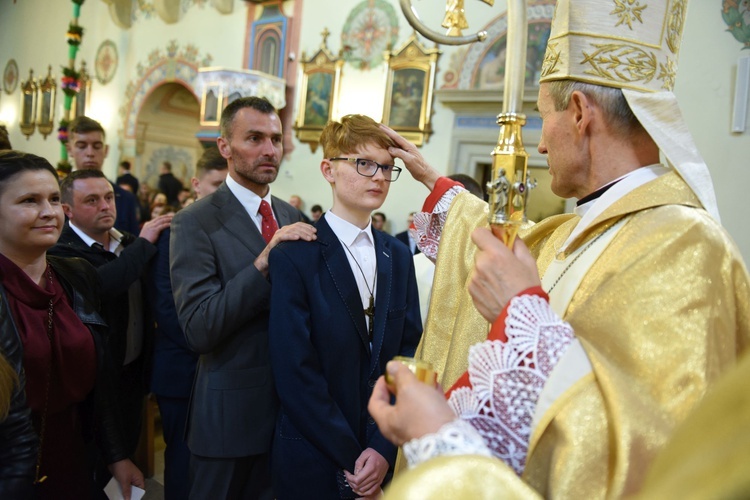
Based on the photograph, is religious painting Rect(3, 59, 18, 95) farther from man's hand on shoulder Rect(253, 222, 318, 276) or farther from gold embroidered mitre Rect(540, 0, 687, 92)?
gold embroidered mitre Rect(540, 0, 687, 92)

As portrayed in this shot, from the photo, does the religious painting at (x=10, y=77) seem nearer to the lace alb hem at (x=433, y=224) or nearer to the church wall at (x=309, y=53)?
the church wall at (x=309, y=53)

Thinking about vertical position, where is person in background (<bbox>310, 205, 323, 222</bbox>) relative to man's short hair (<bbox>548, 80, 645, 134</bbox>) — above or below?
below

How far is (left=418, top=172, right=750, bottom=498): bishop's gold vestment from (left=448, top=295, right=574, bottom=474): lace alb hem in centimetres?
4

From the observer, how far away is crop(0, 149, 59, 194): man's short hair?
200cm

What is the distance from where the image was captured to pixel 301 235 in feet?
6.45

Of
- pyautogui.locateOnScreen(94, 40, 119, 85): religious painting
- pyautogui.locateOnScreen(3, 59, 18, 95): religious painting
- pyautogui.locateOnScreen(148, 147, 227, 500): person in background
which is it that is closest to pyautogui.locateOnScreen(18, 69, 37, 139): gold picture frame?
pyautogui.locateOnScreen(3, 59, 18, 95): religious painting

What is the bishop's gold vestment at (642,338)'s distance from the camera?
89cm

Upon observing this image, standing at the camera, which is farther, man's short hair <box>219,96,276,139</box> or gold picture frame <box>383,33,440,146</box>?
gold picture frame <box>383,33,440,146</box>

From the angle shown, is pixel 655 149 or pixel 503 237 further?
pixel 655 149

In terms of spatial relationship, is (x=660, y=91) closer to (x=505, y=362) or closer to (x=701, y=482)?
(x=505, y=362)

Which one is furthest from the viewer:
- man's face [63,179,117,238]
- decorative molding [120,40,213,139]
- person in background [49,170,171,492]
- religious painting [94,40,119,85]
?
religious painting [94,40,119,85]

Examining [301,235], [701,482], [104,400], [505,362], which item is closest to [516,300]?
[505,362]

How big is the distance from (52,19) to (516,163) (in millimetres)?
16777

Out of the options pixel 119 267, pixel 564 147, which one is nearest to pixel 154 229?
pixel 119 267
